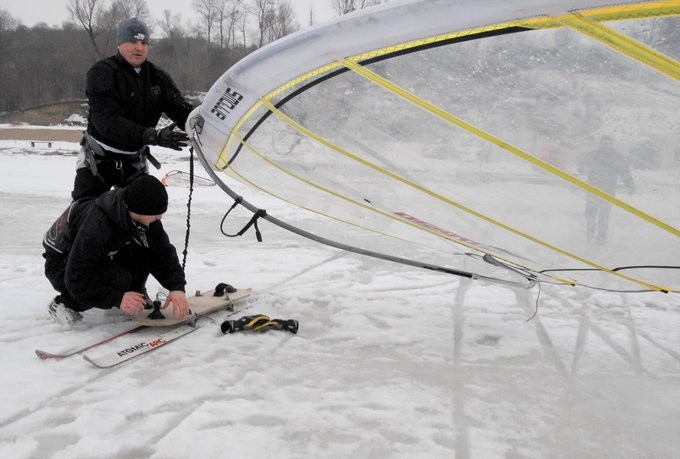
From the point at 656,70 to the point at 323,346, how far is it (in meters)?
1.98

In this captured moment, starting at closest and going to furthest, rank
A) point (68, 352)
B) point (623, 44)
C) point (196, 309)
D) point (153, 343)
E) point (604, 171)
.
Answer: point (623, 44) < point (604, 171) < point (68, 352) < point (153, 343) < point (196, 309)

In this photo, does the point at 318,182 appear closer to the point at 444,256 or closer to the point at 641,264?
the point at 641,264

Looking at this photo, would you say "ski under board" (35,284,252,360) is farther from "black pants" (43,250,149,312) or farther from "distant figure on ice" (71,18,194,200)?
"distant figure on ice" (71,18,194,200)

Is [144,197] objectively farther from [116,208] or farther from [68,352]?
[68,352]

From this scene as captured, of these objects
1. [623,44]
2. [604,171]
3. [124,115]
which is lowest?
[604,171]

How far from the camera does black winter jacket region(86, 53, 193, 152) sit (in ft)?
9.73

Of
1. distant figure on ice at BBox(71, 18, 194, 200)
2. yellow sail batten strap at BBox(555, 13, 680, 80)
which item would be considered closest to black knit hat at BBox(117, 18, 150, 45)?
distant figure on ice at BBox(71, 18, 194, 200)

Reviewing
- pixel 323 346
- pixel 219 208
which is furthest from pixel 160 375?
pixel 219 208

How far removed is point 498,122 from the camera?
2.06 m

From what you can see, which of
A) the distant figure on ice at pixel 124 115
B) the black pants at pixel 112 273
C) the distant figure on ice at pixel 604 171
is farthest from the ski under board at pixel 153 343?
the distant figure on ice at pixel 604 171

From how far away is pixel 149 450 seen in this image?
1896mm

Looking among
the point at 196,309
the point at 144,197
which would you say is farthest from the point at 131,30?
the point at 196,309

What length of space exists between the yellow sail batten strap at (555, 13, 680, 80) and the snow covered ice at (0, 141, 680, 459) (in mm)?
1374

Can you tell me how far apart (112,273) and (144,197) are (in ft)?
1.69
